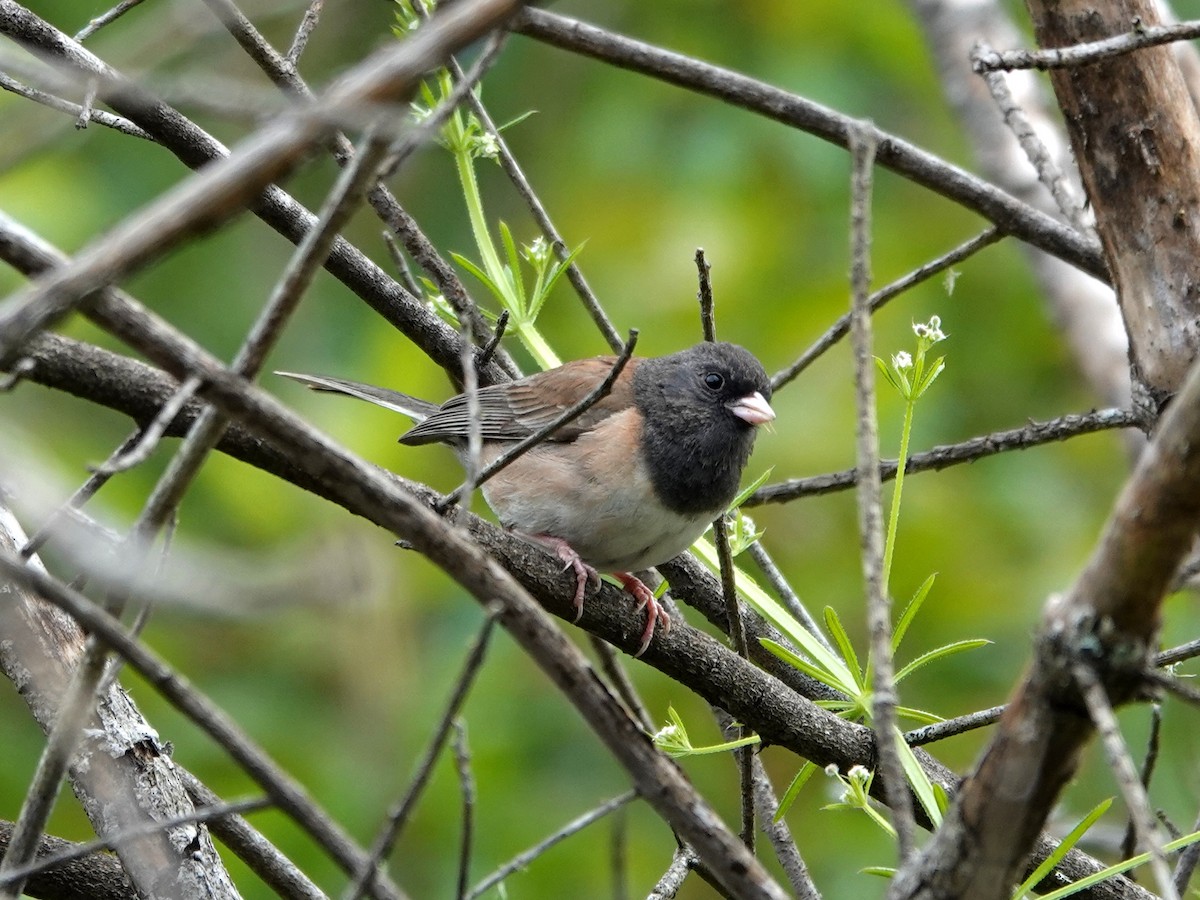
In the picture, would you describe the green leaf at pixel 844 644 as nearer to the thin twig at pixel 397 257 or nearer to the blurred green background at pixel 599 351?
the thin twig at pixel 397 257

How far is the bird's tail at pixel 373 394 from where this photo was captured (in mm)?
3527

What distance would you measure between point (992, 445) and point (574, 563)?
2.92ft

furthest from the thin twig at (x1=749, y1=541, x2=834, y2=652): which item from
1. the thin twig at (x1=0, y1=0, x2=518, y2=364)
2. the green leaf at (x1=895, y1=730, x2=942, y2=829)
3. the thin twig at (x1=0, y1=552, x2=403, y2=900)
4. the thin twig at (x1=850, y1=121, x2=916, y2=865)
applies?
the thin twig at (x1=0, y1=0, x2=518, y2=364)

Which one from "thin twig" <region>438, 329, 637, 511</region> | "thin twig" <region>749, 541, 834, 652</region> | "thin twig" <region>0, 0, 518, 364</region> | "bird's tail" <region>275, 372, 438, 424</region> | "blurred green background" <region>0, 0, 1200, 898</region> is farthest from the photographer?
"blurred green background" <region>0, 0, 1200, 898</region>

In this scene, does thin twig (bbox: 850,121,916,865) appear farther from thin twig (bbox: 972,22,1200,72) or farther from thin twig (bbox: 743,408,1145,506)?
thin twig (bbox: 743,408,1145,506)

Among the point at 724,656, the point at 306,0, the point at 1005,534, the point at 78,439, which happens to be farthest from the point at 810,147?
the point at 306,0

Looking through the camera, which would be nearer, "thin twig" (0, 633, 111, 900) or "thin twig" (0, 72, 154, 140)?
"thin twig" (0, 633, 111, 900)

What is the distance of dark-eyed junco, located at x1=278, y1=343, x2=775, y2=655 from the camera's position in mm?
2941

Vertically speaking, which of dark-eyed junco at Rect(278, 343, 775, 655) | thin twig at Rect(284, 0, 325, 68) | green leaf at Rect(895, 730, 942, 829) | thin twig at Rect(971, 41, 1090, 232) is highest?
thin twig at Rect(971, 41, 1090, 232)

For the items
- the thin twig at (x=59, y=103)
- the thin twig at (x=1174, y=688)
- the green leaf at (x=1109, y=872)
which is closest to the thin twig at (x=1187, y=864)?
the green leaf at (x=1109, y=872)

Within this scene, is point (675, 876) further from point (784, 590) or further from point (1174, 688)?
point (1174, 688)

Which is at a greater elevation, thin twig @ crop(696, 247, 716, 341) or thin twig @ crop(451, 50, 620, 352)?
thin twig @ crop(451, 50, 620, 352)

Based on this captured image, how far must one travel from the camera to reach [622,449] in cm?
314

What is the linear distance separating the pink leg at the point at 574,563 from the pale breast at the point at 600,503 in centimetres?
2
